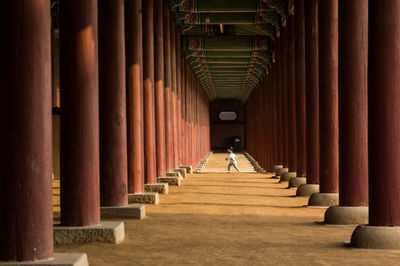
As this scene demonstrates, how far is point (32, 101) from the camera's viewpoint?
19.3ft

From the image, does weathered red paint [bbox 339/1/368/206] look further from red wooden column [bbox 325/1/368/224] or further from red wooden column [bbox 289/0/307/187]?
red wooden column [bbox 289/0/307/187]

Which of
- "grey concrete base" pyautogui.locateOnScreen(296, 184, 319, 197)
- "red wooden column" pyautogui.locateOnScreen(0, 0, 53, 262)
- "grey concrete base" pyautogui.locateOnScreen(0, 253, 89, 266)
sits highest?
"red wooden column" pyautogui.locateOnScreen(0, 0, 53, 262)

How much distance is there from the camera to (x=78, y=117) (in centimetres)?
834

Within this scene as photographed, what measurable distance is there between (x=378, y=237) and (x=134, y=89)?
295 inches

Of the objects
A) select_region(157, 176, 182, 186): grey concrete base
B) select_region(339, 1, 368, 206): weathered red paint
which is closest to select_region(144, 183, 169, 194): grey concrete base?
select_region(157, 176, 182, 186): grey concrete base

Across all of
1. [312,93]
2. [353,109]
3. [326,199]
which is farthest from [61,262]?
[312,93]

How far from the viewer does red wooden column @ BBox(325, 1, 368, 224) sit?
32.3ft

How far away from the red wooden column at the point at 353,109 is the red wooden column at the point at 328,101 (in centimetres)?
222

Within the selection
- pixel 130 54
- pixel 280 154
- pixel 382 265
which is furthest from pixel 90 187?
pixel 280 154

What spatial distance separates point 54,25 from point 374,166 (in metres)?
20.0

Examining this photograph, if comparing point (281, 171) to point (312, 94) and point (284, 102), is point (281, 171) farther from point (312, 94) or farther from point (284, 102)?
point (312, 94)

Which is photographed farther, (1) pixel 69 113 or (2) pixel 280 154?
(2) pixel 280 154

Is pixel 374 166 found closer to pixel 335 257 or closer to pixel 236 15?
pixel 335 257

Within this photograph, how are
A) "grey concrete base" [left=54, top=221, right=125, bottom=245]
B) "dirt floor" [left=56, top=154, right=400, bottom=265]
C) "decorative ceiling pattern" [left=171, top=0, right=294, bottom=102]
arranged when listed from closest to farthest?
"dirt floor" [left=56, top=154, right=400, bottom=265] → "grey concrete base" [left=54, top=221, right=125, bottom=245] → "decorative ceiling pattern" [left=171, top=0, right=294, bottom=102]
